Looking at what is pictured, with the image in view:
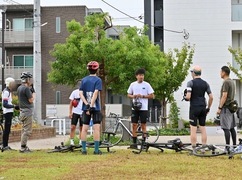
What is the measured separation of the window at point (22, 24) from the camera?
1561 inches

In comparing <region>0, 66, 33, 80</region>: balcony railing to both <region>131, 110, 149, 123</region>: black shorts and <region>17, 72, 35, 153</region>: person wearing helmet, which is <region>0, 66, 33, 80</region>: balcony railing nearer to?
<region>17, 72, 35, 153</region>: person wearing helmet

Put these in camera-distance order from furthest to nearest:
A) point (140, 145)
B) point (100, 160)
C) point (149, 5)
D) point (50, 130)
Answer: point (149, 5) < point (50, 130) < point (140, 145) < point (100, 160)

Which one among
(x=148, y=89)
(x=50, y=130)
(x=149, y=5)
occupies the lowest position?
(x=50, y=130)

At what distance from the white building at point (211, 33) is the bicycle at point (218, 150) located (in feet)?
71.2

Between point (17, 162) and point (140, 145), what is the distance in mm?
2961

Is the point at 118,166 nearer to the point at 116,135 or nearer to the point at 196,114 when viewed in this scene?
the point at 196,114

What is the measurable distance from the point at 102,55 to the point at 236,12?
762 inches

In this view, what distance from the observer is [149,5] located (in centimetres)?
3644

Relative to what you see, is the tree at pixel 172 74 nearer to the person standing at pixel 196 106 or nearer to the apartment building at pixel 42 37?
the apartment building at pixel 42 37

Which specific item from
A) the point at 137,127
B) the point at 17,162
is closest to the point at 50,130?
the point at 137,127

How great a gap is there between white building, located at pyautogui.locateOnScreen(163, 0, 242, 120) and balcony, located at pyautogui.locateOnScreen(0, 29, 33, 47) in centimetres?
1209

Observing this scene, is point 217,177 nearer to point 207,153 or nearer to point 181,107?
point 207,153

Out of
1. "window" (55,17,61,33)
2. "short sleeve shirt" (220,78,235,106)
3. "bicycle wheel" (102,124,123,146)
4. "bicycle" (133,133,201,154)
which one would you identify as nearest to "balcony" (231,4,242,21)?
"window" (55,17,61,33)

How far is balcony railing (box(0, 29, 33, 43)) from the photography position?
39219 mm
